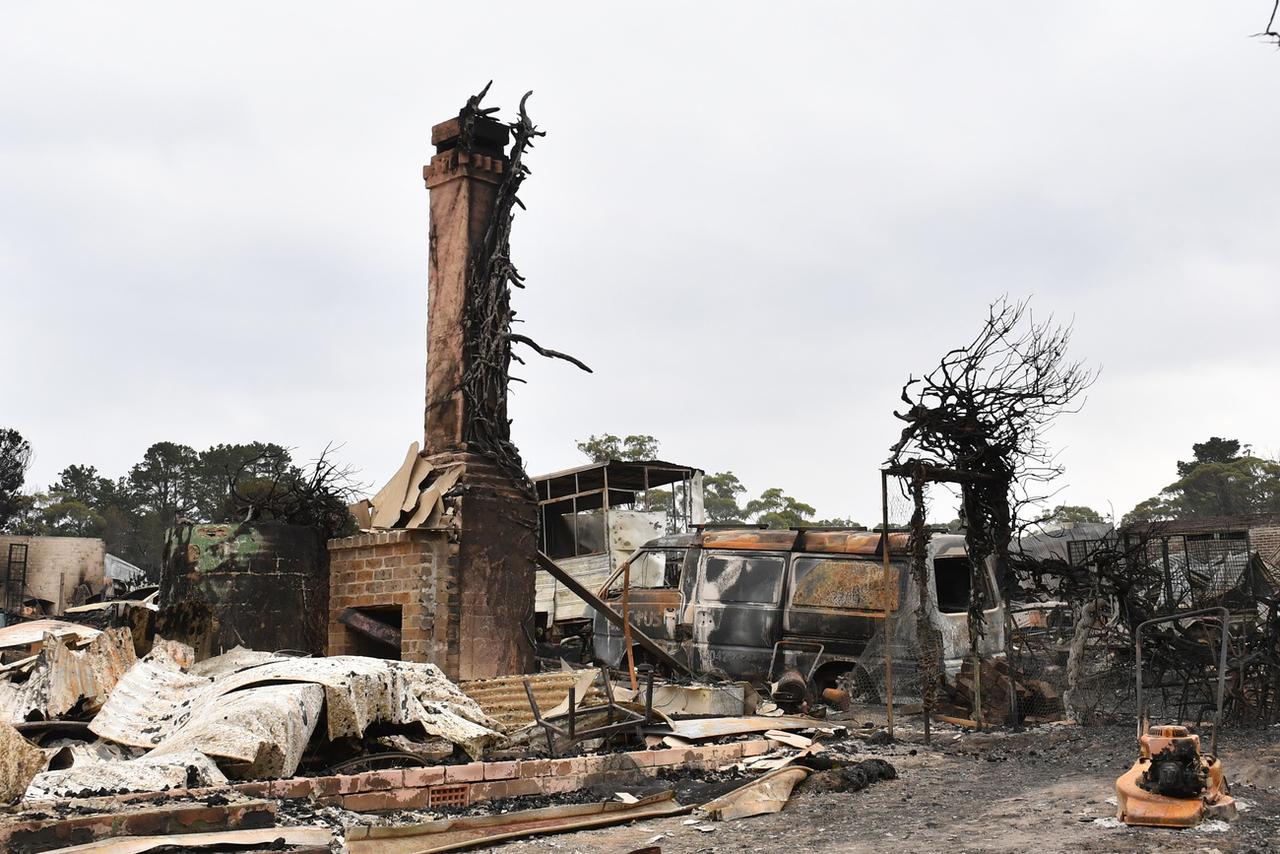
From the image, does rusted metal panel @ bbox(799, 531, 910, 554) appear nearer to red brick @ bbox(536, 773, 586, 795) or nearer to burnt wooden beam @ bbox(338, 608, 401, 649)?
burnt wooden beam @ bbox(338, 608, 401, 649)

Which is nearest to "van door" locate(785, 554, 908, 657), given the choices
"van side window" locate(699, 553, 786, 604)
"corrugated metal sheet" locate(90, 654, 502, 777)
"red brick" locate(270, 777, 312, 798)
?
"van side window" locate(699, 553, 786, 604)

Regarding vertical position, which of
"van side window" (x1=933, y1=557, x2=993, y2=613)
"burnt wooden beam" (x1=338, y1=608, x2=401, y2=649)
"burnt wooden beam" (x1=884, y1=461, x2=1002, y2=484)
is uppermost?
"burnt wooden beam" (x1=884, y1=461, x2=1002, y2=484)

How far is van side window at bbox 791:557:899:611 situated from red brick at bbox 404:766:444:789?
23.5 ft

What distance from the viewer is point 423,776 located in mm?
7598

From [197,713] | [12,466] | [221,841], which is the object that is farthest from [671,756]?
[12,466]

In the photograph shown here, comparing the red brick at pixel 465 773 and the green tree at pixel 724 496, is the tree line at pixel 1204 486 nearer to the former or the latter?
the green tree at pixel 724 496

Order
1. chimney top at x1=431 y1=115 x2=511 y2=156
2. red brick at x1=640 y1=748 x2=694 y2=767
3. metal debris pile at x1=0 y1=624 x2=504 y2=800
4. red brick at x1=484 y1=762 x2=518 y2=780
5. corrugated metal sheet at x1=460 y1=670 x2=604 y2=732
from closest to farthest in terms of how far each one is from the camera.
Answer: metal debris pile at x1=0 y1=624 x2=504 y2=800
red brick at x1=484 y1=762 x2=518 y2=780
red brick at x1=640 y1=748 x2=694 y2=767
corrugated metal sheet at x1=460 y1=670 x2=604 y2=732
chimney top at x1=431 y1=115 x2=511 y2=156

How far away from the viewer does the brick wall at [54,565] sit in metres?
34.8

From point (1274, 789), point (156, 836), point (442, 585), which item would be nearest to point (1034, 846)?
point (1274, 789)

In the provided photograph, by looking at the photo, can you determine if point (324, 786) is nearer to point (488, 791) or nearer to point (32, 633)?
point (488, 791)

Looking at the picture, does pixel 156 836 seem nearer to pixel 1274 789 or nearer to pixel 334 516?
pixel 1274 789

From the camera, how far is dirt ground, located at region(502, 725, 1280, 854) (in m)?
5.95

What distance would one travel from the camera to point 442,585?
11.3 metres

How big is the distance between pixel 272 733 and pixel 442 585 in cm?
387
